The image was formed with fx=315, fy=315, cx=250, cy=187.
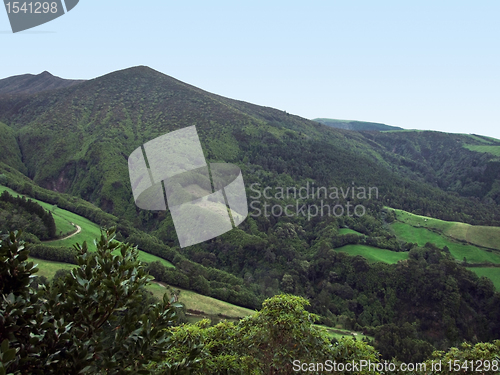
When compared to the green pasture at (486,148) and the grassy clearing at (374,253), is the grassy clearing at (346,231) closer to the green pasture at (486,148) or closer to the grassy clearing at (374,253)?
the grassy clearing at (374,253)

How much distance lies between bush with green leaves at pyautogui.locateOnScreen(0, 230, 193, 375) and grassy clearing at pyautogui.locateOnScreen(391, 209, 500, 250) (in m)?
83.5

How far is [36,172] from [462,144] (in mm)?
209941

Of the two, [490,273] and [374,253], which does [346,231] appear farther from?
[490,273]

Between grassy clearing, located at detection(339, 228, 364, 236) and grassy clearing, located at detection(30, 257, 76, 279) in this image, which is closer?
grassy clearing, located at detection(30, 257, 76, 279)

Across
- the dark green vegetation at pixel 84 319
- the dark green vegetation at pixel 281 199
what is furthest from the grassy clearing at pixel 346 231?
the dark green vegetation at pixel 84 319

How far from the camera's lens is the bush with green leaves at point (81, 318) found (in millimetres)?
3830

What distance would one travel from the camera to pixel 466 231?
74.8m

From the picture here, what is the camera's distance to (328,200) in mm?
100812

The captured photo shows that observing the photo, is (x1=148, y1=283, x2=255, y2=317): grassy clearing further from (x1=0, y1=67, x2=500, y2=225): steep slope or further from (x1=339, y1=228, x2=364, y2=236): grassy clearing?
(x1=0, y1=67, x2=500, y2=225): steep slope

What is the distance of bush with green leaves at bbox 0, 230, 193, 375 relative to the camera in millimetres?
3830

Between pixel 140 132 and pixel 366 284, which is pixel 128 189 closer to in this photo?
pixel 140 132

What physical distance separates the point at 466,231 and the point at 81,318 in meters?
89.1

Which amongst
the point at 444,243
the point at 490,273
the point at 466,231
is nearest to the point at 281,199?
the point at 444,243

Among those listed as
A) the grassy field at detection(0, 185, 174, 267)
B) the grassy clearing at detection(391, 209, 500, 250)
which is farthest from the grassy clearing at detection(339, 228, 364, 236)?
the grassy field at detection(0, 185, 174, 267)
